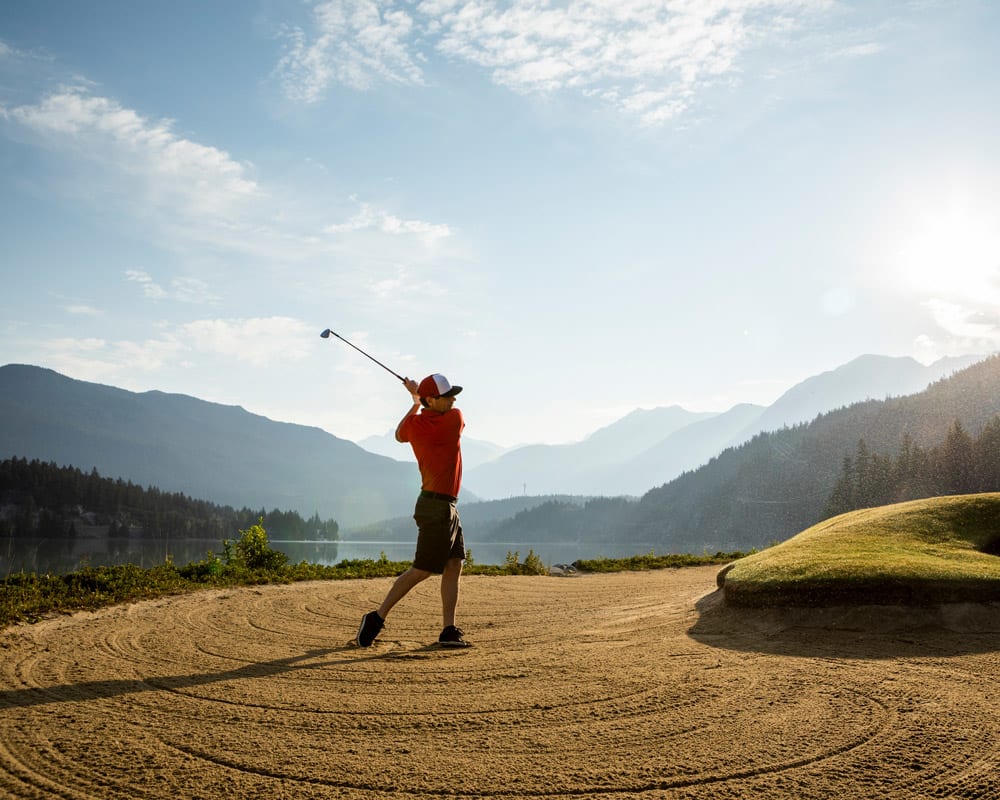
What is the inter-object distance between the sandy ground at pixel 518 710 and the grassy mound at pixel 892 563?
222 mm

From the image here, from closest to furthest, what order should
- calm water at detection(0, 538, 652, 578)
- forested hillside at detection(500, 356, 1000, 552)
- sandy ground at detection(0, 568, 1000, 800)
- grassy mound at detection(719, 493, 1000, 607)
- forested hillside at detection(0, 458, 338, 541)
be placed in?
sandy ground at detection(0, 568, 1000, 800) < grassy mound at detection(719, 493, 1000, 607) < calm water at detection(0, 538, 652, 578) < forested hillside at detection(0, 458, 338, 541) < forested hillside at detection(500, 356, 1000, 552)

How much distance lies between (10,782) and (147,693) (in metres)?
1.62

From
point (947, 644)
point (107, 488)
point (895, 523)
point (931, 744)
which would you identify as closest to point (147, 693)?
point (931, 744)

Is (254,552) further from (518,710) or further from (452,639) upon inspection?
(518,710)

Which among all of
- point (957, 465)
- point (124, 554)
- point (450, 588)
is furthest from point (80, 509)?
point (450, 588)

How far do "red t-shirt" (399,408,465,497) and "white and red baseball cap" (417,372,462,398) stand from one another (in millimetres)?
185

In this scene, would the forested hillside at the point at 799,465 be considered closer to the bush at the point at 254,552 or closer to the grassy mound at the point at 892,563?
the bush at the point at 254,552

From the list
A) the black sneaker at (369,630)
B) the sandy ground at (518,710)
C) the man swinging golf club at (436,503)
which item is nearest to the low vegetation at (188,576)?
the sandy ground at (518,710)

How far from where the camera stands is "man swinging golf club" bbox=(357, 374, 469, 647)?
683 centimetres

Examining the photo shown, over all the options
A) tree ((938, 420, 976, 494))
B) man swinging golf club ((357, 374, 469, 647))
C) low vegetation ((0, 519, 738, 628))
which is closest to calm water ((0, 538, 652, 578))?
low vegetation ((0, 519, 738, 628))

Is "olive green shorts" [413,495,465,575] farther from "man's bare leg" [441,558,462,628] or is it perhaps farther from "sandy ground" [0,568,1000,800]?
"sandy ground" [0,568,1000,800]

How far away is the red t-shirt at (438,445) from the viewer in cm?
698

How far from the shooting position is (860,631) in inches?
264

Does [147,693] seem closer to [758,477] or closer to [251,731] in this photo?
[251,731]
